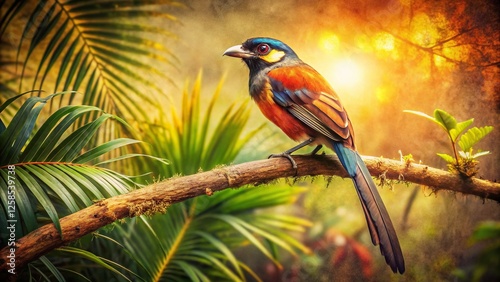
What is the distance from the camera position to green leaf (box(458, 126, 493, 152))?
1.96 metres

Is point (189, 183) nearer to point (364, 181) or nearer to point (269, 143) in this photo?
point (364, 181)

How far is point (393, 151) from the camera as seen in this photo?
2484 millimetres

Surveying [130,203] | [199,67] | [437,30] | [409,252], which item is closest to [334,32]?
[437,30]

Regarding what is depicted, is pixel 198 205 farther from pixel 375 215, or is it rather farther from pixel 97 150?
pixel 375 215

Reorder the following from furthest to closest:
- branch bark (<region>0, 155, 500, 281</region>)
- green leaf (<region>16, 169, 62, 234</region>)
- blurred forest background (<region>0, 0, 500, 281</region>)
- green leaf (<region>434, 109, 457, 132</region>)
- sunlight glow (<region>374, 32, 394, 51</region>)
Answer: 1. sunlight glow (<region>374, 32, 394, 51</region>)
2. blurred forest background (<region>0, 0, 500, 281</region>)
3. green leaf (<region>434, 109, 457, 132</region>)
4. green leaf (<region>16, 169, 62, 234</region>)
5. branch bark (<region>0, 155, 500, 281</region>)

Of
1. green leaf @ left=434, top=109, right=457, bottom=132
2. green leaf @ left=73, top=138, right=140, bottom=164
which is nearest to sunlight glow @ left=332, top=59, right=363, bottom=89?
green leaf @ left=434, top=109, right=457, bottom=132

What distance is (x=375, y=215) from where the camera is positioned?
72.4 inches

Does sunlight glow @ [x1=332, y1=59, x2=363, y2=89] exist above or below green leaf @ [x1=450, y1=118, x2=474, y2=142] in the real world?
above

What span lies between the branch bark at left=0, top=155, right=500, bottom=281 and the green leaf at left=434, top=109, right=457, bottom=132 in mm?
218

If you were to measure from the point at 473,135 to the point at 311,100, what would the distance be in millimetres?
730

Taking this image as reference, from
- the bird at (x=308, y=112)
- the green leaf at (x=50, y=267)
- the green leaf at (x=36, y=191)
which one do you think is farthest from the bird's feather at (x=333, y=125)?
the green leaf at (x=50, y=267)

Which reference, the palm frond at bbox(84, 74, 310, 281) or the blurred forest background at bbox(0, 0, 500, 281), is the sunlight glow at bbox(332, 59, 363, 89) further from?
the palm frond at bbox(84, 74, 310, 281)

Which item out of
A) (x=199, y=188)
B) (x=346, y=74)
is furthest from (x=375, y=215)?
(x=346, y=74)

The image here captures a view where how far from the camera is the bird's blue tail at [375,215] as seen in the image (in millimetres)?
1804
